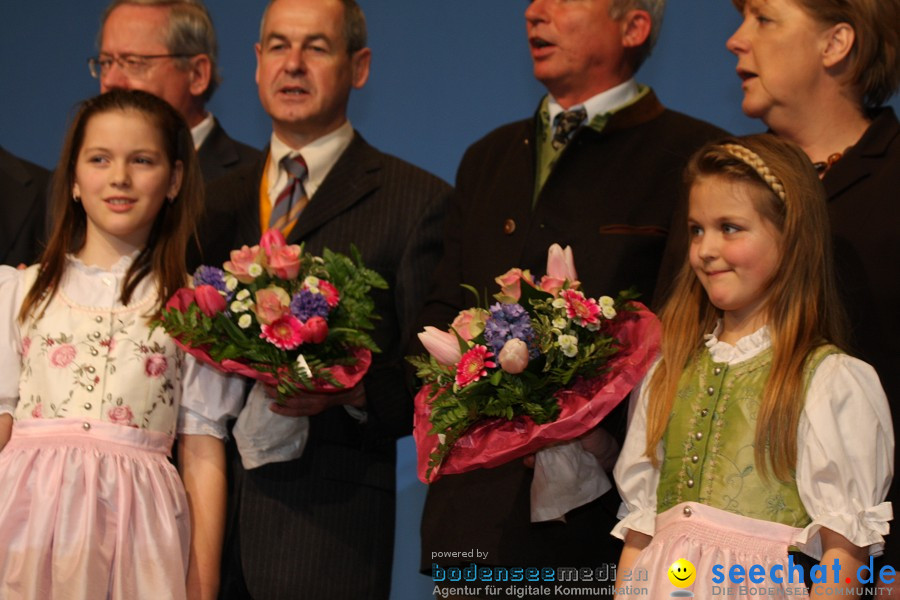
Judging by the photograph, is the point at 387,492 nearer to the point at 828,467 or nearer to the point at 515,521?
the point at 515,521

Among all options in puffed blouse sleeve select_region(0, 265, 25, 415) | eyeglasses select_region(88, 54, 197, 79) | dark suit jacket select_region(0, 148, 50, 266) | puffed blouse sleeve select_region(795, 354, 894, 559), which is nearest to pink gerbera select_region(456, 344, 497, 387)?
puffed blouse sleeve select_region(795, 354, 894, 559)

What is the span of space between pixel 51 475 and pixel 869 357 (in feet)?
6.29

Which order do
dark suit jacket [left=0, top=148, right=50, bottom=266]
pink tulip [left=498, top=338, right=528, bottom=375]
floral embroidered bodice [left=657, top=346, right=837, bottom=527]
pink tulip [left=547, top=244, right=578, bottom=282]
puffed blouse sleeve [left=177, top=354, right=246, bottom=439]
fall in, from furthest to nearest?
dark suit jacket [left=0, top=148, right=50, bottom=266]
puffed blouse sleeve [left=177, top=354, right=246, bottom=439]
pink tulip [left=547, top=244, right=578, bottom=282]
pink tulip [left=498, top=338, right=528, bottom=375]
floral embroidered bodice [left=657, top=346, right=837, bottom=527]

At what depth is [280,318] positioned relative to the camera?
3217 mm

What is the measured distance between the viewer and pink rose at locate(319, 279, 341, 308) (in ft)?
10.8

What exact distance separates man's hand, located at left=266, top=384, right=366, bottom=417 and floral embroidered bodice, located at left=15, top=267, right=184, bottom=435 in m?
0.27

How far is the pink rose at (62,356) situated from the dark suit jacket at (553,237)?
3.04 ft

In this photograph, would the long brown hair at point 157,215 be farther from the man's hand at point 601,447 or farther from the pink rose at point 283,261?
the man's hand at point 601,447

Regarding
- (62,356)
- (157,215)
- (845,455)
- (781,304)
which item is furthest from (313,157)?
(845,455)

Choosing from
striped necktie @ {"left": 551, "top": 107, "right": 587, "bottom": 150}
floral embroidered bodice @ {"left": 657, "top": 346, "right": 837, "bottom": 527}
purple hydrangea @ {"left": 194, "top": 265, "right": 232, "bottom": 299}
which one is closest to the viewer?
floral embroidered bodice @ {"left": 657, "top": 346, "right": 837, "bottom": 527}

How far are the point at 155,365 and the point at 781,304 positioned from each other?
1537mm

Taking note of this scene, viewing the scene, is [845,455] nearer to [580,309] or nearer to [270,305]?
[580,309]

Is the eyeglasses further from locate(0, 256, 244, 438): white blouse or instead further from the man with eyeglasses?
locate(0, 256, 244, 438): white blouse

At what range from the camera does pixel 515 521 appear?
3.32 meters
